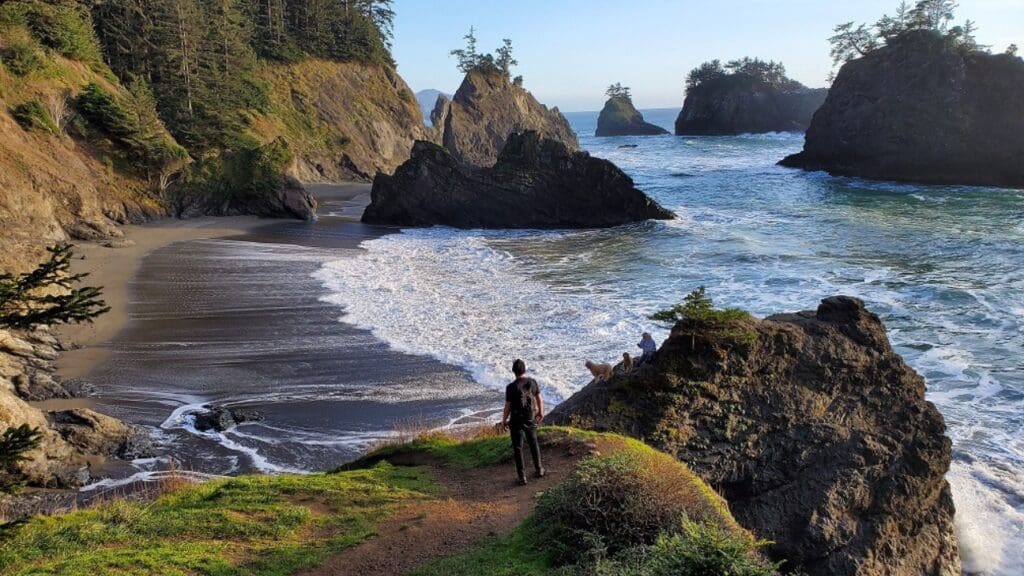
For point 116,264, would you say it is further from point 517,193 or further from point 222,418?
point 517,193

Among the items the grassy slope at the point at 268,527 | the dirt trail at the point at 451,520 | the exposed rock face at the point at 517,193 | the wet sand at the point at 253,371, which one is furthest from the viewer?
the exposed rock face at the point at 517,193

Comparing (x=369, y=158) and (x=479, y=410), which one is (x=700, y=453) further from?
(x=369, y=158)

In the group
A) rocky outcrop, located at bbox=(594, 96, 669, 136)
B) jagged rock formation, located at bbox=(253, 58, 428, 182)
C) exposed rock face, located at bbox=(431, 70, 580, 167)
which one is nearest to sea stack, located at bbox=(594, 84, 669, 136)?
rocky outcrop, located at bbox=(594, 96, 669, 136)

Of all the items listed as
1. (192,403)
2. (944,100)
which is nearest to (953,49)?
(944,100)

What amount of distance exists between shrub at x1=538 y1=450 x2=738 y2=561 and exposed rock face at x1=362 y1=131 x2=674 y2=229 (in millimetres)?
33403

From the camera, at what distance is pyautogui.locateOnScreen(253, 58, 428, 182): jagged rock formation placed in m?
61.8

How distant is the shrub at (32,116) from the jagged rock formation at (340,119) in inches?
904

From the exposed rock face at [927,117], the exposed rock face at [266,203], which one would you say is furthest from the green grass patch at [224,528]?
the exposed rock face at [927,117]

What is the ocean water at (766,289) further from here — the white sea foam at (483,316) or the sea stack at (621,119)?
the sea stack at (621,119)

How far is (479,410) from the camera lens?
46.1ft

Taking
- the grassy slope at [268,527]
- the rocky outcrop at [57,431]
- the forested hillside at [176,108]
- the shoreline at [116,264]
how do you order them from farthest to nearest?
the forested hillside at [176,108] → the shoreline at [116,264] → the rocky outcrop at [57,431] → the grassy slope at [268,527]

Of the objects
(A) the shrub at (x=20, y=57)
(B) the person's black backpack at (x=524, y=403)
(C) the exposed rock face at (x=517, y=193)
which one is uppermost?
(A) the shrub at (x=20, y=57)

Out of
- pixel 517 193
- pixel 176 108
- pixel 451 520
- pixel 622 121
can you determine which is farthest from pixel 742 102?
pixel 451 520

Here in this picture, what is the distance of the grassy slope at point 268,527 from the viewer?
6551mm
